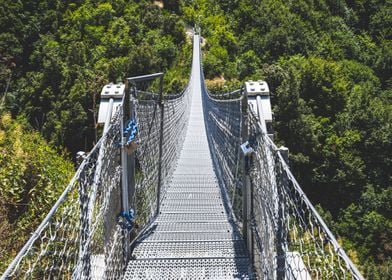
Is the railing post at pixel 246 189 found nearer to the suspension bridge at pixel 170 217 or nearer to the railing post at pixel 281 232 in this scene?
the suspension bridge at pixel 170 217

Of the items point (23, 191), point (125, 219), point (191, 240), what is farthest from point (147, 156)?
point (23, 191)

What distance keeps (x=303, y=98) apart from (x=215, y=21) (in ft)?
24.3

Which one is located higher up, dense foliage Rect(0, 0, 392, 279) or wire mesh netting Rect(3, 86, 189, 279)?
dense foliage Rect(0, 0, 392, 279)

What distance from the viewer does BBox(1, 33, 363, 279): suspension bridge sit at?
4.45 feet

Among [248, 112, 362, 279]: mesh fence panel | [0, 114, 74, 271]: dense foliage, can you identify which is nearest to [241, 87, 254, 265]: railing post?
[248, 112, 362, 279]: mesh fence panel

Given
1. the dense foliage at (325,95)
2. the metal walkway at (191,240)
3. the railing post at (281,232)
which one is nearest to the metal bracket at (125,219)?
the metal walkway at (191,240)

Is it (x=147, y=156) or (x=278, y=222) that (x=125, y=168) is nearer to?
(x=147, y=156)

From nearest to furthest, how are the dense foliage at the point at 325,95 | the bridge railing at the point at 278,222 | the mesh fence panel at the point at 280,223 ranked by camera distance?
the bridge railing at the point at 278,222 < the mesh fence panel at the point at 280,223 < the dense foliage at the point at 325,95

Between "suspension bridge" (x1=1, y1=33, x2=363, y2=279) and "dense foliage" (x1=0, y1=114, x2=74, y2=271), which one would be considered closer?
"suspension bridge" (x1=1, y1=33, x2=363, y2=279)

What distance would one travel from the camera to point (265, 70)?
48.4ft

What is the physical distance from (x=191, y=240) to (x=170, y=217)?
0.54 metres

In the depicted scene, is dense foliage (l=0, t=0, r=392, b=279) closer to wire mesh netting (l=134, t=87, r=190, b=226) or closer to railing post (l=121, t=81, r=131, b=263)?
wire mesh netting (l=134, t=87, r=190, b=226)

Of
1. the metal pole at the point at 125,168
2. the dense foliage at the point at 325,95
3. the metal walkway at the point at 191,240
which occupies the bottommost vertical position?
the metal walkway at the point at 191,240

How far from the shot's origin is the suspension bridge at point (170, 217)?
1.36m
